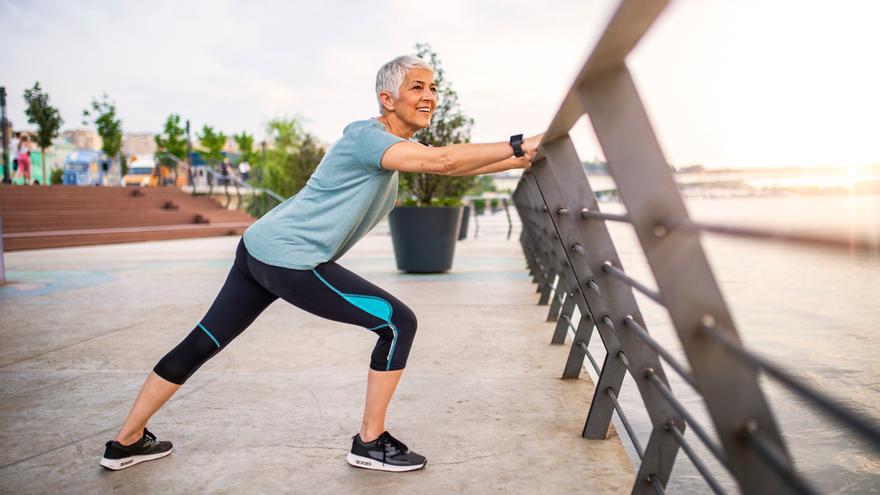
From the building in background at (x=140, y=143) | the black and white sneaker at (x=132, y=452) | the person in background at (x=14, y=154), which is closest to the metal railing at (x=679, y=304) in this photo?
the black and white sneaker at (x=132, y=452)

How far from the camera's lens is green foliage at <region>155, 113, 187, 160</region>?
160 ft

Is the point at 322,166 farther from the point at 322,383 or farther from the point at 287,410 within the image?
the point at 322,383

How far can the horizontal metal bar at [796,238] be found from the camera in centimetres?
81

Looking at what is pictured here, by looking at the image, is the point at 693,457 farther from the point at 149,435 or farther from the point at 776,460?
the point at 149,435

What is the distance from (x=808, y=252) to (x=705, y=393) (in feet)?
1.32

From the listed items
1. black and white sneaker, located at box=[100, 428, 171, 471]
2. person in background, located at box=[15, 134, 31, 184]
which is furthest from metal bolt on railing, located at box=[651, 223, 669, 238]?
person in background, located at box=[15, 134, 31, 184]

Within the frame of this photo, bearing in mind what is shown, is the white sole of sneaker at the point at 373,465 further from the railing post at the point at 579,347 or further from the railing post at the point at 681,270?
the railing post at the point at 681,270

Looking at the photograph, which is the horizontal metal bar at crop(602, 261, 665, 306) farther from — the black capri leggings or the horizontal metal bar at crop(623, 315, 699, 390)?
the black capri leggings

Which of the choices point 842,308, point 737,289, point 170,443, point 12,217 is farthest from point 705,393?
point 12,217

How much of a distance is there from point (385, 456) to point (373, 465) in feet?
0.18

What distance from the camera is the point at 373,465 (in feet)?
8.73

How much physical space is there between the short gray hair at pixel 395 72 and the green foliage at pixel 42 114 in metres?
36.6

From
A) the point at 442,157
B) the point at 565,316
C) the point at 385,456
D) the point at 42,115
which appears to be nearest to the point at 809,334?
the point at 565,316

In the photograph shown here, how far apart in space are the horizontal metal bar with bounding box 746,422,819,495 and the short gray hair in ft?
5.96
